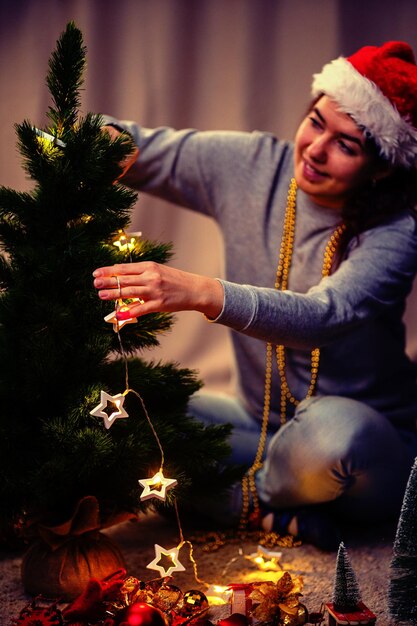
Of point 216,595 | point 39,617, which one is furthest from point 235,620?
point 39,617

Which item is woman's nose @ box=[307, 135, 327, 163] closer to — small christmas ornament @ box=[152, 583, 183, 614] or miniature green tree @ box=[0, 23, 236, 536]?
miniature green tree @ box=[0, 23, 236, 536]

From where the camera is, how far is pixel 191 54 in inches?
95.7

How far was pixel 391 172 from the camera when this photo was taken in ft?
5.20

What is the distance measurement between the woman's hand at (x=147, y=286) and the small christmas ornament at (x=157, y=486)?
25 cm

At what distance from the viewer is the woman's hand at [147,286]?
1118 mm

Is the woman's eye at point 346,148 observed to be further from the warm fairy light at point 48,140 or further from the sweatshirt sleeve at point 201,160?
the warm fairy light at point 48,140

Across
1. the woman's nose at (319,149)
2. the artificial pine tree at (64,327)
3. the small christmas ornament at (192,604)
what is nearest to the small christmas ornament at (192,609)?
the small christmas ornament at (192,604)

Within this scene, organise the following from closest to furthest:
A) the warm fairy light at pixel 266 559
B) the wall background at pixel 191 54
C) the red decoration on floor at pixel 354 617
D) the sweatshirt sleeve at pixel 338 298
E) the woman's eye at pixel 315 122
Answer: the red decoration on floor at pixel 354 617 → the sweatshirt sleeve at pixel 338 298 → the warm fairy light at pixel 266 559 → the woman's eye at pixel 315 122 → the wall background at pixel 191 54

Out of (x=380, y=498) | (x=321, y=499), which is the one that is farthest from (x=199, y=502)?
(x=380, y=498)

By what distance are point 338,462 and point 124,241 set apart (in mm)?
581

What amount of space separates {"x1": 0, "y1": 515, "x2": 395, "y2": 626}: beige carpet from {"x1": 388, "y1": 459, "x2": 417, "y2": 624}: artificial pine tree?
88 mm

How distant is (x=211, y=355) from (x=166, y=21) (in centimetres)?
102

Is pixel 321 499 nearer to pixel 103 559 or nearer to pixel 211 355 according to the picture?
pixel 103 559

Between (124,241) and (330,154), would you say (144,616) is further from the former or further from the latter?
(330,154)
